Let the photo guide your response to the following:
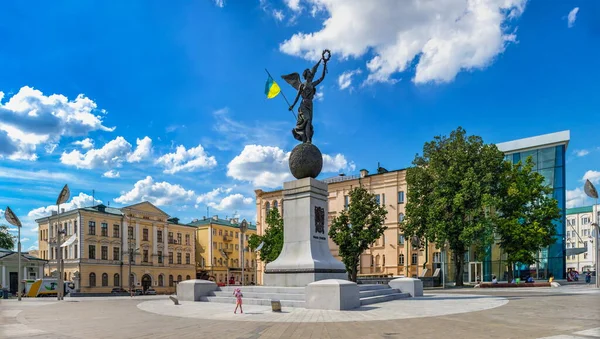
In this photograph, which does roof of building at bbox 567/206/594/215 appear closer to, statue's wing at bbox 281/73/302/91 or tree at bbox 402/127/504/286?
tree at bbox 402/127/504/286

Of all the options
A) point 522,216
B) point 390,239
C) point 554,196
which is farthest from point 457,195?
point 390,239

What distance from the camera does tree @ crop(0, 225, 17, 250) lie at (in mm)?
77812

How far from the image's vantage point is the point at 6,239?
7838 cm

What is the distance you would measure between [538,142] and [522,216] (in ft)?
61.3

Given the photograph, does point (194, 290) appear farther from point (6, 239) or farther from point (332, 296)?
point (6, 239)

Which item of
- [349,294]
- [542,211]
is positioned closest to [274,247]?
[542,211]

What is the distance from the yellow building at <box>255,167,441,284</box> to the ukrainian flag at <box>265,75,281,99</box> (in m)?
29.8

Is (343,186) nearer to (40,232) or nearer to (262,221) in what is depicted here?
(262,221)

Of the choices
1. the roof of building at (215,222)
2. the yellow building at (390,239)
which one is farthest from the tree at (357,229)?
the roof of building at (215,222)

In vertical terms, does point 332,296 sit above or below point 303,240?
below

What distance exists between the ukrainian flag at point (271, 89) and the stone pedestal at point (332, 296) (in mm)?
14813

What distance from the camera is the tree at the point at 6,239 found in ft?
255

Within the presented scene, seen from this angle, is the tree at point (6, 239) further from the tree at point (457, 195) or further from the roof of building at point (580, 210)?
the roof of building at point (580, 210)

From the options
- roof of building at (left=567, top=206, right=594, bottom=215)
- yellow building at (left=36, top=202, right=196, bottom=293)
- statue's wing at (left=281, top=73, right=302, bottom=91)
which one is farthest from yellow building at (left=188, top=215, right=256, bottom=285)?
roof of building at (left=567, top=206, right=594, bottom=215)
